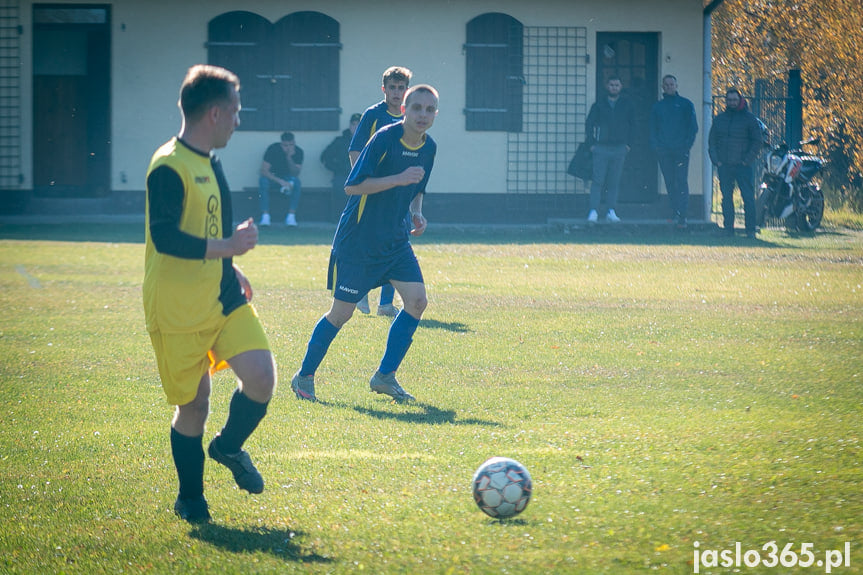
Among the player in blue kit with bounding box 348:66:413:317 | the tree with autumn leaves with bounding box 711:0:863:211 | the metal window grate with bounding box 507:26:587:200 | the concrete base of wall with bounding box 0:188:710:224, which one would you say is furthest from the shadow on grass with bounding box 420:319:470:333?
the tree with autumn leaves with bounding box 711:0:863:211

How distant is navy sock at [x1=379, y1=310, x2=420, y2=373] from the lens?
24.7 feet

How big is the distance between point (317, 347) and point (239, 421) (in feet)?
8.50

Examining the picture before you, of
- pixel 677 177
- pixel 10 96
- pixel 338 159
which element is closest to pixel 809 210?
pixel 677 177

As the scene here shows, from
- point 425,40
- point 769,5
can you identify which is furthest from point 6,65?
point 769,5

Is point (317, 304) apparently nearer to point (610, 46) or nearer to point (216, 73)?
point (216, 73)

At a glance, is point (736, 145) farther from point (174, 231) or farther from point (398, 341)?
point (174, 231)

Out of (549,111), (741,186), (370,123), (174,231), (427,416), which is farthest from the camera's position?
(549,111)

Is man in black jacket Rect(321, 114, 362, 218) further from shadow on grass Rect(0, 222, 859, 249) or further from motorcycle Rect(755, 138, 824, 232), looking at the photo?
motorcycle Rect(755, 138, 824, 232)

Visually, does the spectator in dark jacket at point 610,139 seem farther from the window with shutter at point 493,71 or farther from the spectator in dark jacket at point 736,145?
the window with shutter at point 493,71

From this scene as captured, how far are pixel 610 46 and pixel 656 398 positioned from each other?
1634 centimetres

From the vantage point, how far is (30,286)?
1348 cm

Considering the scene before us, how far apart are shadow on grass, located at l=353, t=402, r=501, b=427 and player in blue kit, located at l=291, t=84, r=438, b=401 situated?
340 millimetres

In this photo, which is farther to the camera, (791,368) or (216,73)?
(791,368)

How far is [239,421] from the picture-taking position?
16.3 feet
